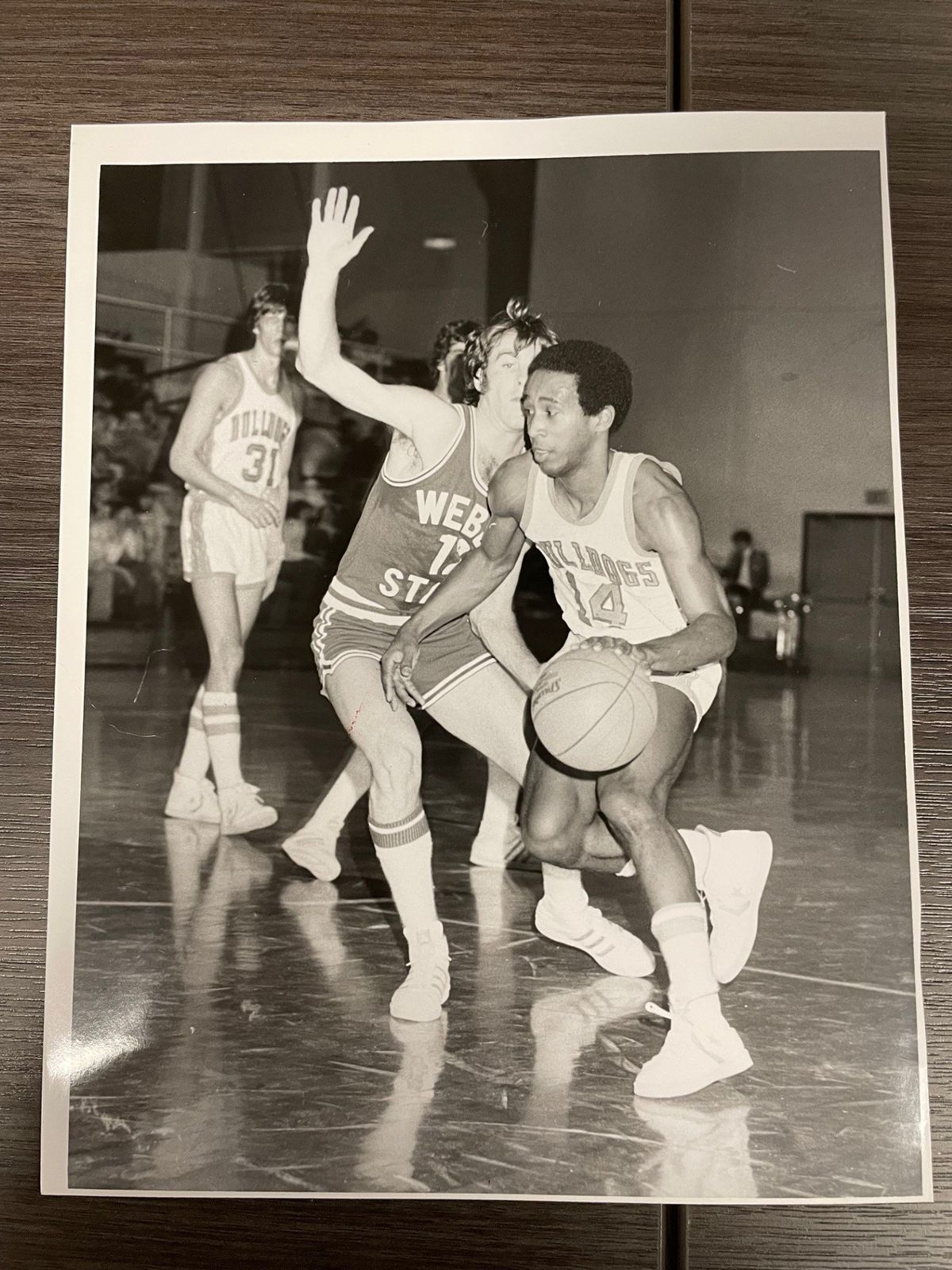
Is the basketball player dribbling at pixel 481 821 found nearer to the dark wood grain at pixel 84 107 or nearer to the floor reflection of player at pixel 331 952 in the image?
Result: the floor reflection of player at pixel 331 952

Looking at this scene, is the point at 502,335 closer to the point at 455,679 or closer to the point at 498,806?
the point at 455,679

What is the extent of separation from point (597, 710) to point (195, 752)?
465 millimetres

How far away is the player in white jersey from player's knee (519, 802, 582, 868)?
373 mm

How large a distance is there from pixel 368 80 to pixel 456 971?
1.06m

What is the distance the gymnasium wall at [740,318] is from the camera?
1141mm

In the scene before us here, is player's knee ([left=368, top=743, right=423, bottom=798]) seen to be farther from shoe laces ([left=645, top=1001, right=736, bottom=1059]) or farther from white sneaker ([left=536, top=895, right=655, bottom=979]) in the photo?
shoe laces ([left=645, top=1001, right=736, bottom=1059])

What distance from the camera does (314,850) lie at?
115 cm

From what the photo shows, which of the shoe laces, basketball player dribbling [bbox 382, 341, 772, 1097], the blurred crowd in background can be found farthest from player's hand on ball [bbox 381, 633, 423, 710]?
the shoe laces

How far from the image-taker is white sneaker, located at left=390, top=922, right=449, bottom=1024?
1112 millimetres

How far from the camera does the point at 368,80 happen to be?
1.23 m

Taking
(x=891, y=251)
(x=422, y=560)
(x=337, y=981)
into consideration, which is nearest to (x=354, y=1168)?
(x=337, y=981)

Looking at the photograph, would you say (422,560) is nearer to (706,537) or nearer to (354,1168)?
(706,537)

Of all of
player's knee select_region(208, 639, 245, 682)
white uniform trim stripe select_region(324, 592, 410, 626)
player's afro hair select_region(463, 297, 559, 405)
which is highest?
player's afro hair select_region(463, 297, 559, 405)

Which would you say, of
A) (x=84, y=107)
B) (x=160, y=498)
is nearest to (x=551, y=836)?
(x=160, y=498)
